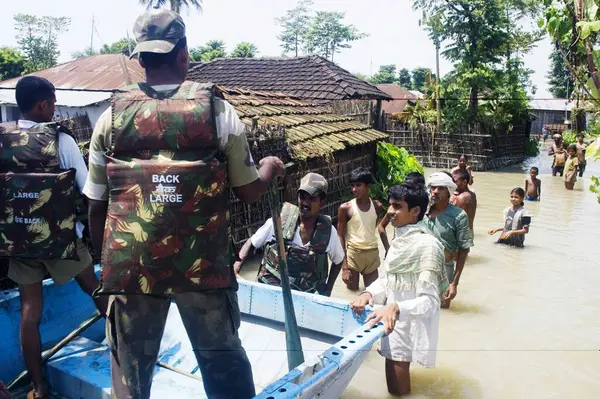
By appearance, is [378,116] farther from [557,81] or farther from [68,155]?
[557,81]

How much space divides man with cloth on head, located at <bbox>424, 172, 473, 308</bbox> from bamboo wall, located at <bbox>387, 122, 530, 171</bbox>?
15.6 m

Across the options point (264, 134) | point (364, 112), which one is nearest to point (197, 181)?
point (264, 134)

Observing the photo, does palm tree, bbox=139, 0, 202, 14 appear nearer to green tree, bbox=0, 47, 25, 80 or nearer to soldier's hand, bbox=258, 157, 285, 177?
green tree, bbox=0, 47, 25, 80

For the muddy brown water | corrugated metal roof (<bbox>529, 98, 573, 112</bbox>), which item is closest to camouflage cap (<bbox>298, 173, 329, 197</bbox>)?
the muddy brown water

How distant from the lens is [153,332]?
2074mm

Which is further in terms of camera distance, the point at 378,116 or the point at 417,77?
the point at 417,77

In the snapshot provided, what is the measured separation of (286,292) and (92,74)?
18.0 metres

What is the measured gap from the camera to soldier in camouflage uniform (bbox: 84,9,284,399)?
6.25ft

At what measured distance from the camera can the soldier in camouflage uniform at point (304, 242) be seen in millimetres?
3820

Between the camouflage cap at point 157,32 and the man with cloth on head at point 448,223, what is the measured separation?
3485mm

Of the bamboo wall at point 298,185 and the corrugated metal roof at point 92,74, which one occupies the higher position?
the corrugated metal roof at point 92,74

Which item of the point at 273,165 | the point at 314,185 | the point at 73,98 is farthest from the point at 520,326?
the point at 73,98

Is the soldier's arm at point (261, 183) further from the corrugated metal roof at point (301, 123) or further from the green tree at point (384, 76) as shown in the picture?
the green tree at point (384, 76)

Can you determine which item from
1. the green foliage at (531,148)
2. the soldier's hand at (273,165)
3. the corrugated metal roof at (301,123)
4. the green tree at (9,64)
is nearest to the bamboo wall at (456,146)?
the green foliage at (531,148)
